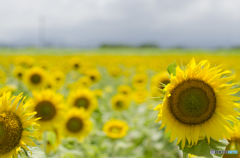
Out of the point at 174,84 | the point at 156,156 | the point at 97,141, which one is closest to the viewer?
the point at 174,84

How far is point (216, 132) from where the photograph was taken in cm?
133

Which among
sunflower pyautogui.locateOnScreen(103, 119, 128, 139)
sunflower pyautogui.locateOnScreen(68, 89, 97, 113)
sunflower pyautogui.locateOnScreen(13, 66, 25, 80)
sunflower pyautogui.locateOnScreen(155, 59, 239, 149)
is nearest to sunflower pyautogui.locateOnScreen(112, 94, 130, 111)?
sunflower pyautogui.locateOnScreen(68, 89, 97, 113)

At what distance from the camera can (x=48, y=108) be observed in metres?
2.88

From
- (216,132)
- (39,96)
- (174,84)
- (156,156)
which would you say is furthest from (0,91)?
(156,156)

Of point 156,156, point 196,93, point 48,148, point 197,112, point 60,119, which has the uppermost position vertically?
point 196,93

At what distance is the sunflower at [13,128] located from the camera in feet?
4.11

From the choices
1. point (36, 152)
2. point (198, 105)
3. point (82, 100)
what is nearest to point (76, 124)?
point (82, 100)

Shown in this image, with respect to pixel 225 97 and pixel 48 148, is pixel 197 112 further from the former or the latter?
pixel 48 148

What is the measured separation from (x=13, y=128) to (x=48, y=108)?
1647mm

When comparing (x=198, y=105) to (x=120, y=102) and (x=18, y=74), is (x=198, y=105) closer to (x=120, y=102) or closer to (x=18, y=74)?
(x=120, y=102)

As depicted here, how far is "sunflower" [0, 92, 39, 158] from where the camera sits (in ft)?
4.11

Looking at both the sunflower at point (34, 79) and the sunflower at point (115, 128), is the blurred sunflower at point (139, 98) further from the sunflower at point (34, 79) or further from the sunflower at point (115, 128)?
the sunflower at point (34, 79)

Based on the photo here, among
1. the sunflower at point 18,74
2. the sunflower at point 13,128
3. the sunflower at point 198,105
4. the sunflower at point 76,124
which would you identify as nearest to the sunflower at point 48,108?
the sunflower at point 76,124

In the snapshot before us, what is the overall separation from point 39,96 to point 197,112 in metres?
2.00
